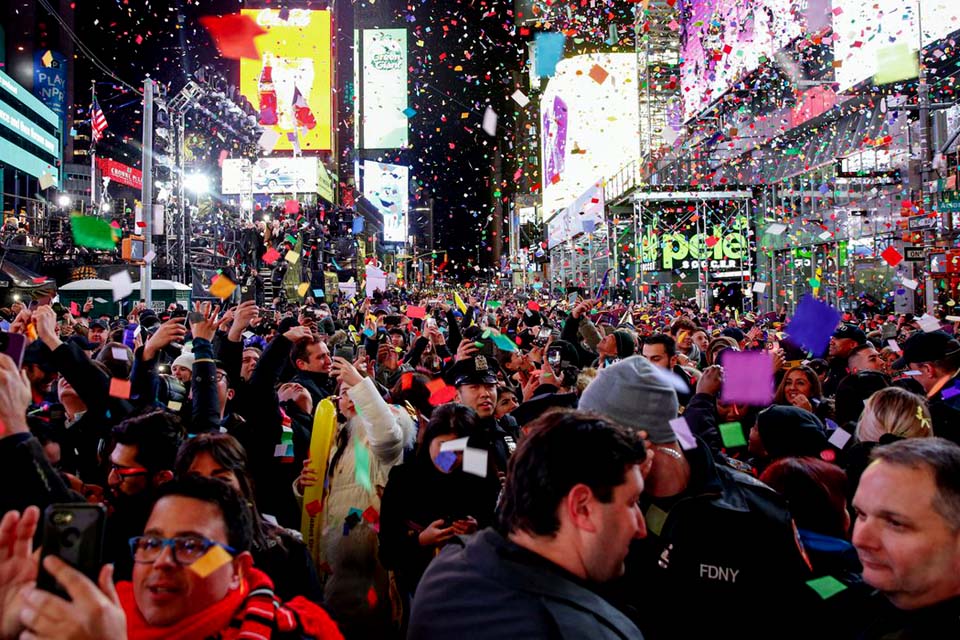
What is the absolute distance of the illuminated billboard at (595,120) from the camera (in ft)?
204

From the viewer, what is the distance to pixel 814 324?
7.42 m

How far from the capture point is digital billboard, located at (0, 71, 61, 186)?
48844 millimetres

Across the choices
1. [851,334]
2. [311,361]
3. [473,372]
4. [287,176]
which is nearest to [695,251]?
[851,334]

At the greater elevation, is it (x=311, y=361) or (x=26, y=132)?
(x=26, y=132)

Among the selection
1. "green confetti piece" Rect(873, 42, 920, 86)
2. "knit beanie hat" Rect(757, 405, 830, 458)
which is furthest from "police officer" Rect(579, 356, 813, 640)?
"green confetti piece" Rect(873, 42, 920, 86)

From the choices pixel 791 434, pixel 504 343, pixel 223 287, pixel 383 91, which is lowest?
pixel 791 434

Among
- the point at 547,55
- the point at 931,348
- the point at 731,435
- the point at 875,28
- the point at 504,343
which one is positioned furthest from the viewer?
the point at 547,55

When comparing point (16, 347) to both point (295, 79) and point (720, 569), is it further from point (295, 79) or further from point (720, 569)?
point (295, 79)

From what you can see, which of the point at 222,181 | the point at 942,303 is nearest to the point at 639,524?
the point at 942,303

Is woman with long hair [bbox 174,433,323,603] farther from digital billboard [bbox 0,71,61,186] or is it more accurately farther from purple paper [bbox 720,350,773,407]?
digital billboard [bbox 0,71,61,186]

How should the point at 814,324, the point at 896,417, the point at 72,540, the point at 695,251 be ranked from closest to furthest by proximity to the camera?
1. the point at 72,540
2. the point at 896,417
3. the point at 814,324
4. the point at 695,251

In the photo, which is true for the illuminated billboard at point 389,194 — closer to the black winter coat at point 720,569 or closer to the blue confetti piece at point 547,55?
the blue confetti piece at point 547,55

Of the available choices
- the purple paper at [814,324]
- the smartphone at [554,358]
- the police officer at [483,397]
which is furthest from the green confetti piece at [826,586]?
the purple paper at [814,324]

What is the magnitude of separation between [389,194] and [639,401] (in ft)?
383
